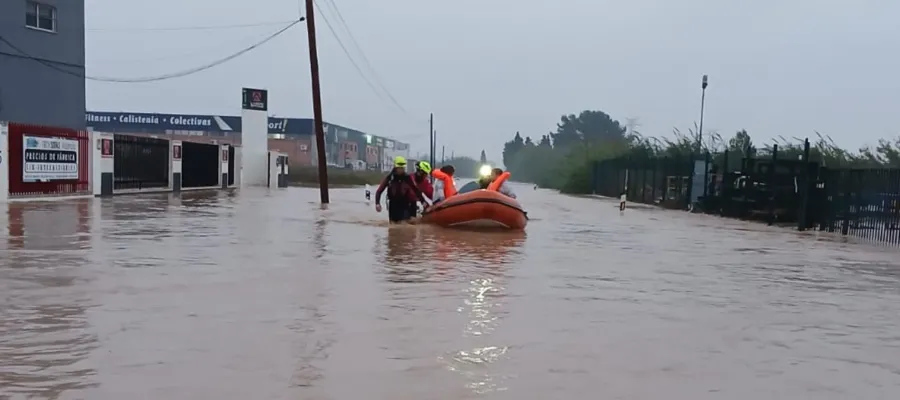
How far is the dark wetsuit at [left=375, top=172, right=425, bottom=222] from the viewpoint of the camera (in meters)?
15.5

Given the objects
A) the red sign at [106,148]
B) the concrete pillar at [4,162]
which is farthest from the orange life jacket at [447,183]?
the red sign at [106,148]

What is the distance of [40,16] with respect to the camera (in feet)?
118

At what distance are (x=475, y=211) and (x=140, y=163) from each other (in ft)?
63.7

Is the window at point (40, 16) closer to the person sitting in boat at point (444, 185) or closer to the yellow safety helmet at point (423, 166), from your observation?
the person sitting in boat at point (444, 185)

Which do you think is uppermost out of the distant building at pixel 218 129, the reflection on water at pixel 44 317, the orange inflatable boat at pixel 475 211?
the distant building at pixel 218 129

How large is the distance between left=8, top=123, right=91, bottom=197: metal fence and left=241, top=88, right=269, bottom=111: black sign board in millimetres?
23411

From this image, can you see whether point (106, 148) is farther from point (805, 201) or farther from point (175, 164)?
point (805, 201)

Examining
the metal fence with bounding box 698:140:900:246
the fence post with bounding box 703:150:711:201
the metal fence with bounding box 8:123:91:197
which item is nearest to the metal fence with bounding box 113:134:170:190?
the metal fence with bounding box 8:123:91:197

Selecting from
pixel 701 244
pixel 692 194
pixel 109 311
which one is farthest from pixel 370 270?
pixel 692 194

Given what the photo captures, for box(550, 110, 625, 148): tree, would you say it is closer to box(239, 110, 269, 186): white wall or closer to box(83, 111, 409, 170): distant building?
box(83, 111, 409, 170): distant building

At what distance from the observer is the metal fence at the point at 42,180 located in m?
22.2

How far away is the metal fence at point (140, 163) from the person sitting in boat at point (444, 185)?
620 inches

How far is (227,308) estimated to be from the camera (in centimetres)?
735

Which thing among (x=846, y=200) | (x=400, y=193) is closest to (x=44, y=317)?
(x=400, y=193)
